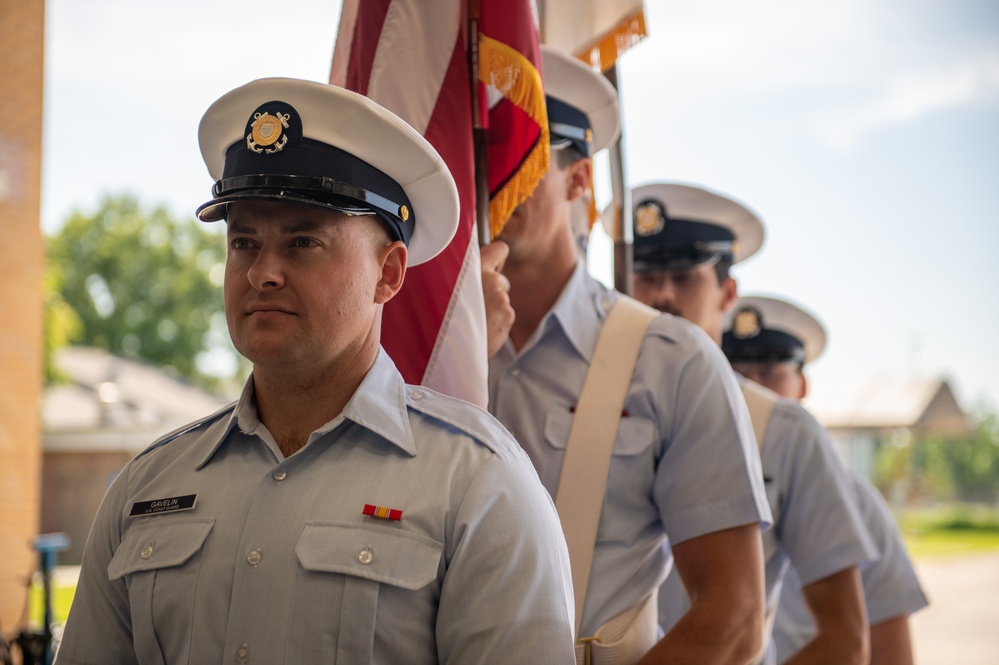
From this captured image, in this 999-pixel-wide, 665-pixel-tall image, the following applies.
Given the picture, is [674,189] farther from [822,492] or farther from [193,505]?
[193,505]

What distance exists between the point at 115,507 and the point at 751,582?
3.73ft

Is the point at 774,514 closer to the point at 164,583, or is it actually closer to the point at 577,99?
the point at 577,99

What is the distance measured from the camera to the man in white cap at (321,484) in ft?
4.57

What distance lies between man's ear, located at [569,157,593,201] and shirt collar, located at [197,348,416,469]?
2.87 ft

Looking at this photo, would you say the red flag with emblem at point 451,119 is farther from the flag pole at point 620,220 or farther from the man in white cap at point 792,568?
the man in white cap at point 792,568

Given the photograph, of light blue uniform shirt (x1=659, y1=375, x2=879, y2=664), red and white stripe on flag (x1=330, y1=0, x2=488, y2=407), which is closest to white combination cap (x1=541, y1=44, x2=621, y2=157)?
red and white stripe on flag (x1=330, y1=0, x2=488, y2=407)

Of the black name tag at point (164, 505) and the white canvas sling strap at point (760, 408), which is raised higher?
the white canvas sling strap at point (760, 408)

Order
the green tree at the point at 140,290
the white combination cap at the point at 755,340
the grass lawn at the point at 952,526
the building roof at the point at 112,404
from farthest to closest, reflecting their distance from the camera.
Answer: the green tree at the point at 140,290 → the grass lawn at the point at 952,526 → the building roof at the point at 112,404 → the white combination cap at the point at 755,340

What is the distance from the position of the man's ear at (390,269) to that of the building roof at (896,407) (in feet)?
69.4

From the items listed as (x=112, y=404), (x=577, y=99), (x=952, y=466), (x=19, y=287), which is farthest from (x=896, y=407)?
(x=577, y=99)

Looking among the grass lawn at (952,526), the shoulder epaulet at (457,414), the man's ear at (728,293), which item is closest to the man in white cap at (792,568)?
the man's ear at (728,293)

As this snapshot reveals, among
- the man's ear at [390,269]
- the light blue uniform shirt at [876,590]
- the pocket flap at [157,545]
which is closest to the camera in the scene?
the pocket flap at [157,545]

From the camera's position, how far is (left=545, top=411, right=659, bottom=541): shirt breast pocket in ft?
6.87

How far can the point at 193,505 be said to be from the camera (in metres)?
1.53
